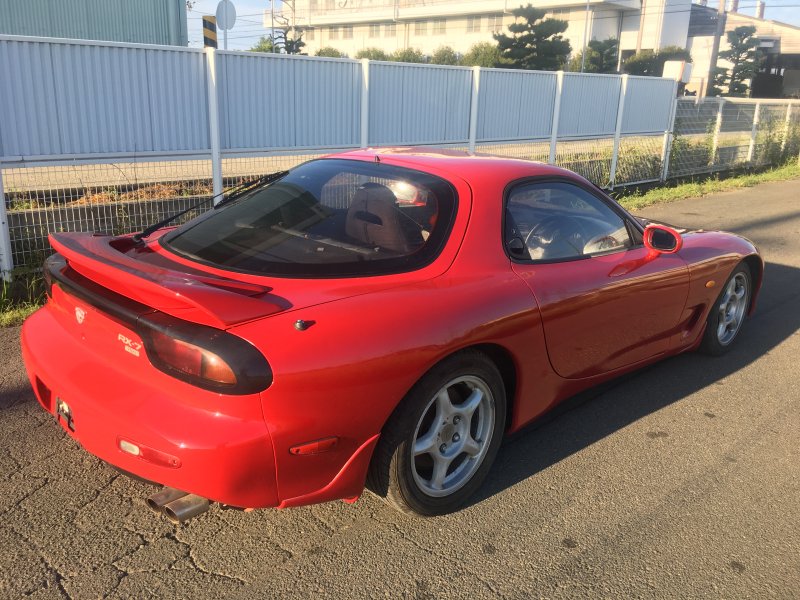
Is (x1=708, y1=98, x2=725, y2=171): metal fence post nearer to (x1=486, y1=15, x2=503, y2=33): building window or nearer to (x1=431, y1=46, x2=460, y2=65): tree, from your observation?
(x1=431, y1=46, x2=460, y2=65): tree

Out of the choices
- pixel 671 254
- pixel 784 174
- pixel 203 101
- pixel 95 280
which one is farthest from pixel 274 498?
pixel 784 174

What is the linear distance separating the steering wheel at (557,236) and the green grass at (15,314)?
384 centimetres

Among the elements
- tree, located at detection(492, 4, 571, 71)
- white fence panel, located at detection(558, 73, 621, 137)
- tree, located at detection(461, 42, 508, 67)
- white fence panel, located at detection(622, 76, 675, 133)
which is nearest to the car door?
white fence panel, located at detection(558, 73, 621, 137)

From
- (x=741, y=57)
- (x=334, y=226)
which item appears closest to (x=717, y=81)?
(x=741, y=57)

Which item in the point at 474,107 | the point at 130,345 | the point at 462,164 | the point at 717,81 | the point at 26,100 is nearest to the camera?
the point at 130,345

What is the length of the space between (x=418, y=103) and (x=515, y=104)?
2.06 meters

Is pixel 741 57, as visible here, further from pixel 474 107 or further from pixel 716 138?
pixel 474 107

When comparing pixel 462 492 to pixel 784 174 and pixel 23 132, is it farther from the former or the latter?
pixel 784 174

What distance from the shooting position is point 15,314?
528cm

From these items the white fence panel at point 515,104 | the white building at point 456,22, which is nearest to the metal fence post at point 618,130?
the white fence panel at point 515,104

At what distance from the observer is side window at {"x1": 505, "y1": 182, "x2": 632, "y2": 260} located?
134 inches

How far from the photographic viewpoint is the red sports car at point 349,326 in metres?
2.36

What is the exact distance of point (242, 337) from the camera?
2340mm

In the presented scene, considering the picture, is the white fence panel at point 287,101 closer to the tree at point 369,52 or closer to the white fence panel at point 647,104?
the white fence panel at point 647,104
